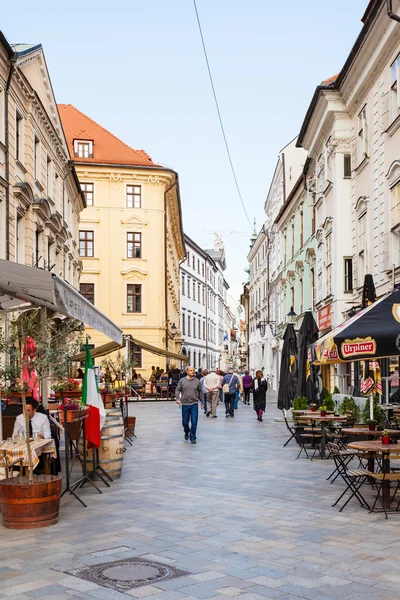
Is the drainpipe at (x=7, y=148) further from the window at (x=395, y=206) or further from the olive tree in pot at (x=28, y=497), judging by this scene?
the olive tree in pot at (x=28, y=497)

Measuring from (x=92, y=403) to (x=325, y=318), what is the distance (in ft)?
53.0

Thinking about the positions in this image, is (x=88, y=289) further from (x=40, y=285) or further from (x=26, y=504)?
→ (x=26, y=504)

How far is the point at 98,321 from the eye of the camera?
10.7m

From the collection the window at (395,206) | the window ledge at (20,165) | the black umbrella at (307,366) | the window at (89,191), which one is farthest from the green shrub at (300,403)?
the window at (89,191)

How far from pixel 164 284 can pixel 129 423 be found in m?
29.0

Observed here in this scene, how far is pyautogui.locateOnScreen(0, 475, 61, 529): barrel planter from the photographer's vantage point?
768 cm

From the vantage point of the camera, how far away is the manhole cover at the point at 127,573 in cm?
575

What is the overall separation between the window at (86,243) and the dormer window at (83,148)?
197 inches

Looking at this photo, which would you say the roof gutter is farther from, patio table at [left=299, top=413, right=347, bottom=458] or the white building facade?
the white building facade

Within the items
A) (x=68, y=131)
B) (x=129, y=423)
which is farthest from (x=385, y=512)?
(x=68, y=131)

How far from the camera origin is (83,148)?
4572 cm

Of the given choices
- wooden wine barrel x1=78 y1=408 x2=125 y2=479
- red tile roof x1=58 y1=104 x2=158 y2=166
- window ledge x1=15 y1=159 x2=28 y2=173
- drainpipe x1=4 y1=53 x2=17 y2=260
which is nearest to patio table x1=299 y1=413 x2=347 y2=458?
wooden wine barrel x1=78 y1=408 x2=125 y2=479

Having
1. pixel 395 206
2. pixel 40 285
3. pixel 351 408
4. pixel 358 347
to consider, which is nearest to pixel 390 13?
pixel 395 206

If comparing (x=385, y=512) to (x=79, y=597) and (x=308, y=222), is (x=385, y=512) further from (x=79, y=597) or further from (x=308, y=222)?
(x=308, y=222)
